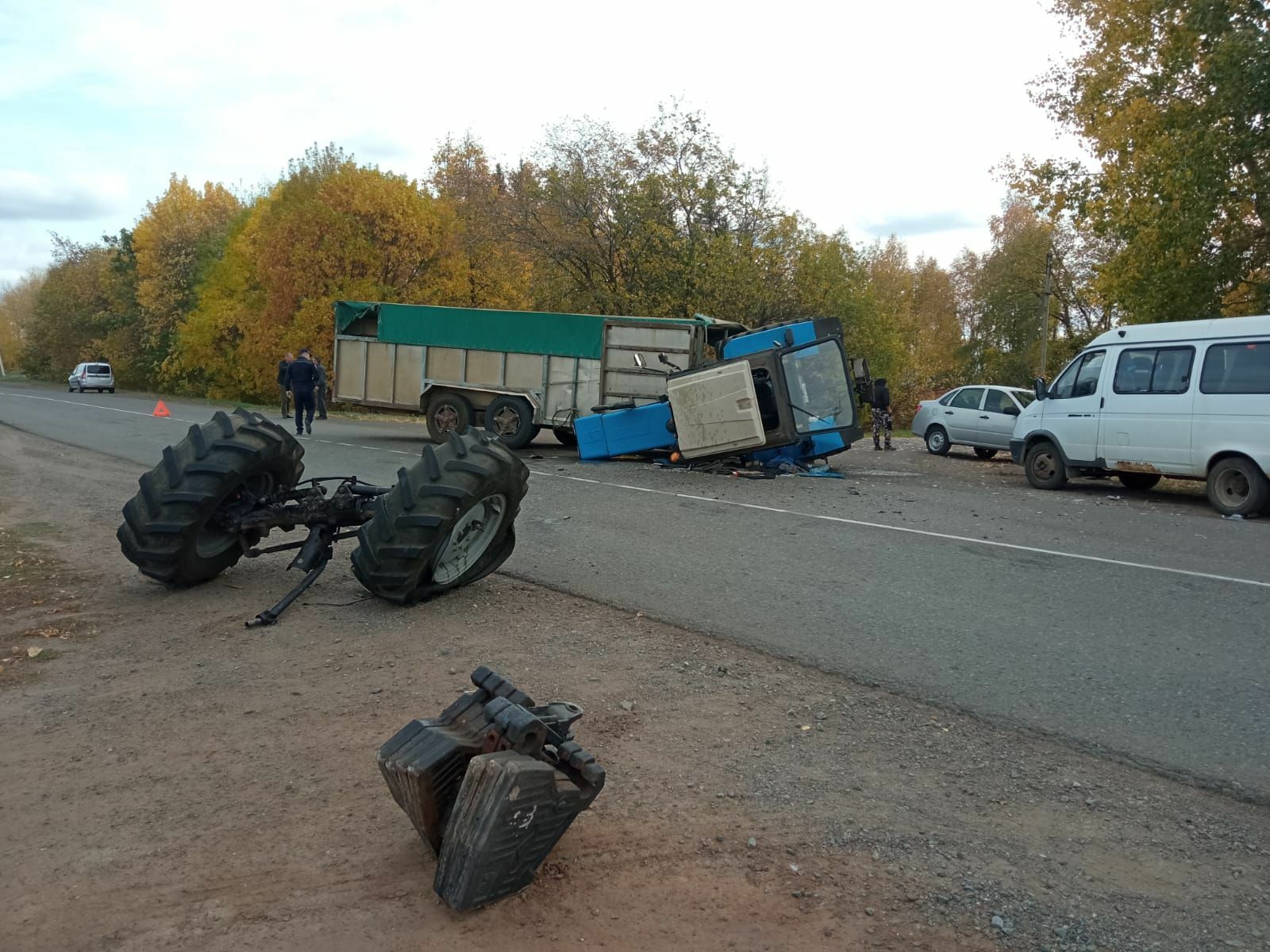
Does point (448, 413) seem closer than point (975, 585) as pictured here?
No

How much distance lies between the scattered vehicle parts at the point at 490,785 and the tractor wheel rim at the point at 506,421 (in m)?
16.1

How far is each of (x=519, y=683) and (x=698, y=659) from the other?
3.59ft

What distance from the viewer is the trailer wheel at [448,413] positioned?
20156mm

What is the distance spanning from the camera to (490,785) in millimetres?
3170

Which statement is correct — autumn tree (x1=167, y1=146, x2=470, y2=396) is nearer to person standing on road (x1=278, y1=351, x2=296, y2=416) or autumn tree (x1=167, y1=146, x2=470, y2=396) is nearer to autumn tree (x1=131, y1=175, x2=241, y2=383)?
person standing on road (x1=278, y1=351, x2=296, y2=416)

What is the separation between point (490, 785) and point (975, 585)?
5686mm

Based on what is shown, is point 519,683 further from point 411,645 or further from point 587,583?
point 587,583

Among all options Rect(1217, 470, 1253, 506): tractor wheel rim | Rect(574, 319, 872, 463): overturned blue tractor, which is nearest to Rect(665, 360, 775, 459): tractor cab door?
Rect(574, 319, 872, 463): overturned blue tractor

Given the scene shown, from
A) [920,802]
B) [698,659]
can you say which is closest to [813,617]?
[698,659]

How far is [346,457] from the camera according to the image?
56.8ft

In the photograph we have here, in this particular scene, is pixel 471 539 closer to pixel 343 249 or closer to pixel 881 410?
pixel 881 410

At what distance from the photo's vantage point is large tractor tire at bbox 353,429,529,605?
6.44 metres

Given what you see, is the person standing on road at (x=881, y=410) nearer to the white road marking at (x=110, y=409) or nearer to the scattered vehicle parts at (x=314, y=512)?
the scattered vehicle parts at (x=314, y=512)

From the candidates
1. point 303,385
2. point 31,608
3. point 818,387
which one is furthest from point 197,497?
point 303,385
